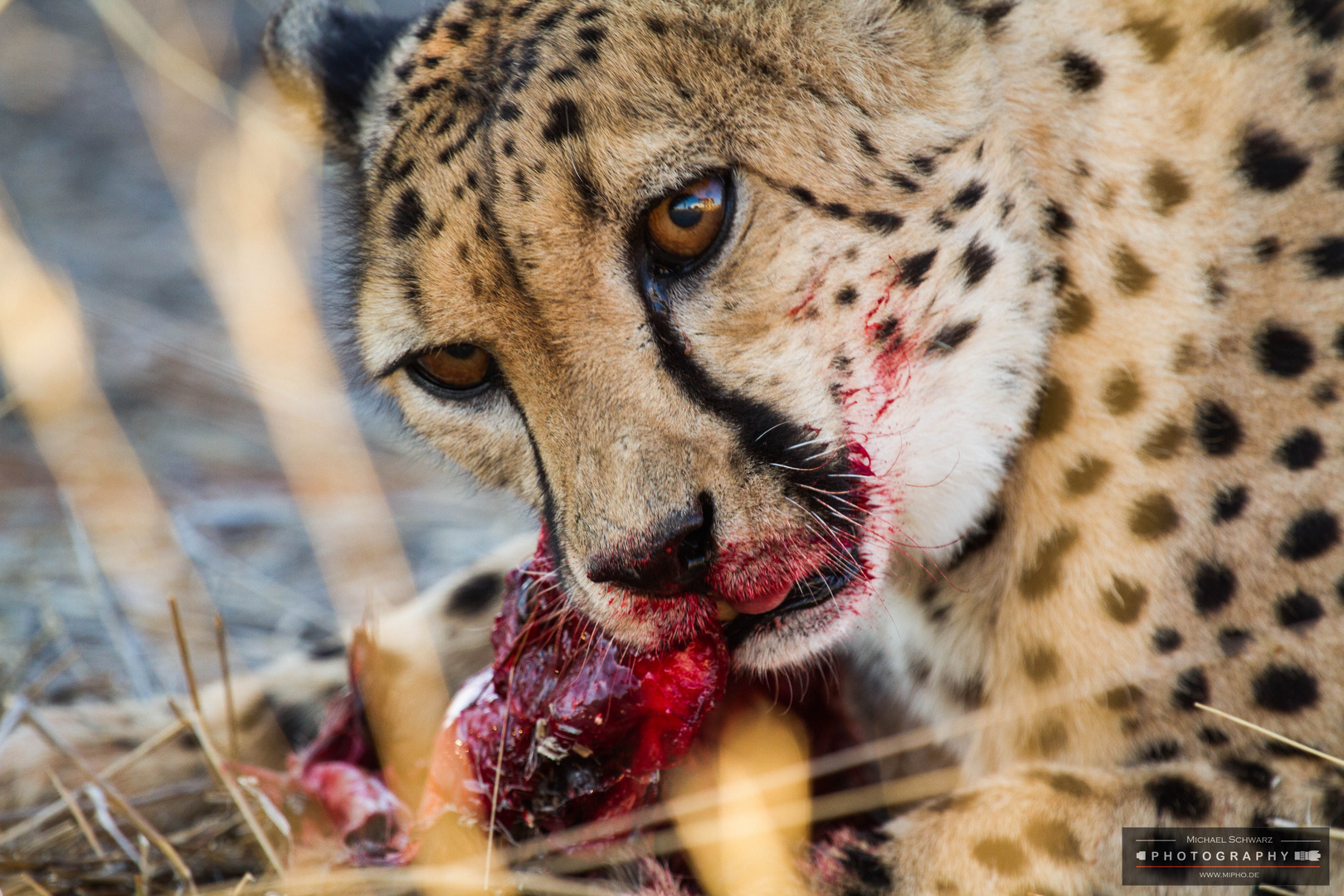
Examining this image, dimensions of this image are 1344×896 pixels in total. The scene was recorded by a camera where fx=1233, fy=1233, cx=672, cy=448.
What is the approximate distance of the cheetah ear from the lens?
1972 millimetres

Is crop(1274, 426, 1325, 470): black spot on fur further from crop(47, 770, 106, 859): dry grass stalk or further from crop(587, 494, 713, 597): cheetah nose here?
crop(47, 770, 106, 859): dry grass stalk

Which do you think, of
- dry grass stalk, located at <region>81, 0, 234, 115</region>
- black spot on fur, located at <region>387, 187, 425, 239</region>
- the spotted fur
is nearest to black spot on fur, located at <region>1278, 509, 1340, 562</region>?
the spotted fur

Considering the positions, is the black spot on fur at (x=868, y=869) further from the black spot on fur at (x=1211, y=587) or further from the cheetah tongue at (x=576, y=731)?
the black spot on fur at (x=1211, y=587)

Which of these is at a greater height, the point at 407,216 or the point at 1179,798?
the point at 407,216

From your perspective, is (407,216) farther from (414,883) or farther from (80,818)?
(80,818)

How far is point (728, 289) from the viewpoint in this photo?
1441 millimetres

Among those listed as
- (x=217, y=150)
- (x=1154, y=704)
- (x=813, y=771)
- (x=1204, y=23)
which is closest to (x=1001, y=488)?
(x=1154, y=704)

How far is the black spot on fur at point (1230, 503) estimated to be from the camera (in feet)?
4.87

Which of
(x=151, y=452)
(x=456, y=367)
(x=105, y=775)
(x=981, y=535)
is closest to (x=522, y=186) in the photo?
(x=456, y=367)

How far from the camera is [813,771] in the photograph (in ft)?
5.80

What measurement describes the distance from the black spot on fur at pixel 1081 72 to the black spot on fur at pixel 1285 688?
74cm

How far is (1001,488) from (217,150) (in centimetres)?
427

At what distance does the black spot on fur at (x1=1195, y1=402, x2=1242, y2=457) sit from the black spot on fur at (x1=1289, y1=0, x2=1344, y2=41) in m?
0.48

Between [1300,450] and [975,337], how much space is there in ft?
1.31
